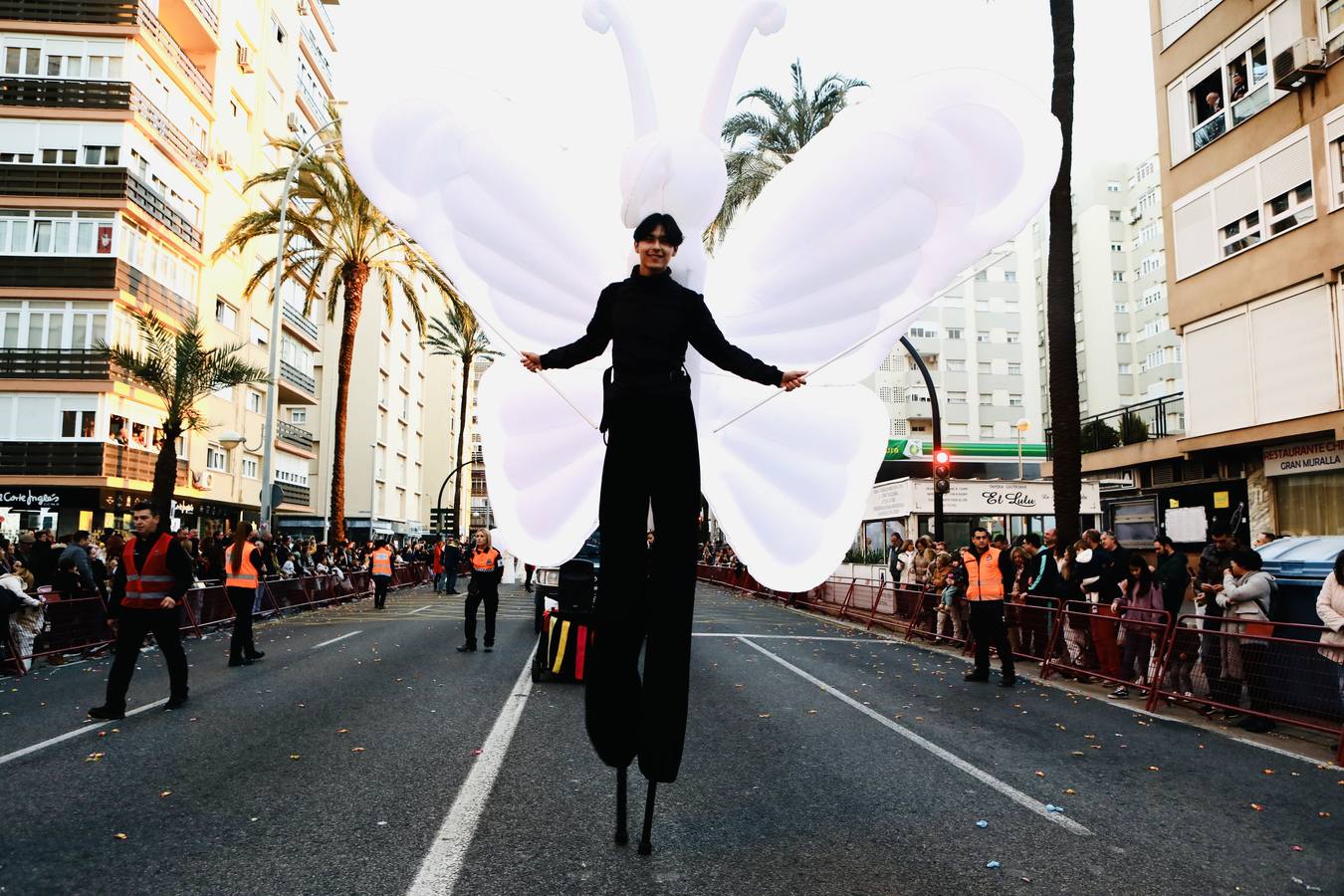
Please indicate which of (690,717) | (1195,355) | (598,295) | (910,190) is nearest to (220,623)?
(690,717)

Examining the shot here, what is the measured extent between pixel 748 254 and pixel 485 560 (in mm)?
9409

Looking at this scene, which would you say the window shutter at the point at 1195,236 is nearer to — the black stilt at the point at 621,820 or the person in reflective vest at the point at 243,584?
the person in reflective vest at the point at 243,584

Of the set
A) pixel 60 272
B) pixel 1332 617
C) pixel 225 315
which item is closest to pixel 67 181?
pixel 60 272

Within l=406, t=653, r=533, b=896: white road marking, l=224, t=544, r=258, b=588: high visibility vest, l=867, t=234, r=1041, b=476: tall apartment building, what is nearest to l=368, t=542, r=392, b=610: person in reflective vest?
l=224, t=544, r=258, b=588: high visibility vest

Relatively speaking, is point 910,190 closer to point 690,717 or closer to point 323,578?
point 690,717

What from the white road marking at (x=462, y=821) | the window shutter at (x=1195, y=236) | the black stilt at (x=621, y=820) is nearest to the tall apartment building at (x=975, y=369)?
the window shutter at (x=1195, y=236)

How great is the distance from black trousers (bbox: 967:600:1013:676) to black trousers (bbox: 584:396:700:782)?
8175 millimetres

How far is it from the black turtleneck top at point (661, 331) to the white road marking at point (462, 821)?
228 centimetres

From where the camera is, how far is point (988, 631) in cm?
1137

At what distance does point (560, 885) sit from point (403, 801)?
1647mm

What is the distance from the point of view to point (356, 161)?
418cm

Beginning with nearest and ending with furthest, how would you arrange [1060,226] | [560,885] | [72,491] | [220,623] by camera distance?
[560,885] < [1060,226] < [220,623] < [72,491]

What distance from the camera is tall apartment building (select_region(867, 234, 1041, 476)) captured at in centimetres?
6525

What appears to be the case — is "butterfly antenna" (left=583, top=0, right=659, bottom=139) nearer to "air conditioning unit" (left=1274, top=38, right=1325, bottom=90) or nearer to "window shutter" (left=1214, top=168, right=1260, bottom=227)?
"air conditioning unit" (left=1274, top=38, right=1325, bottom=90)
